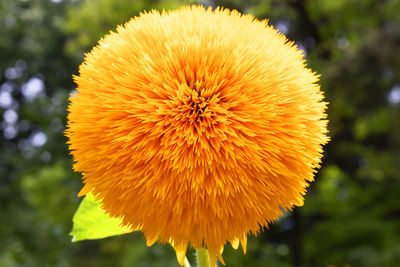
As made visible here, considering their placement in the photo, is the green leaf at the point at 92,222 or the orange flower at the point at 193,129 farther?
the green leaf at the point at 92,222

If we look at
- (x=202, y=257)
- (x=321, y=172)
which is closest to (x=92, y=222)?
(x=202, y=257)

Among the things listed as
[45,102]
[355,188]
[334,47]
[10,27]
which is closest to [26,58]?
[10,27]

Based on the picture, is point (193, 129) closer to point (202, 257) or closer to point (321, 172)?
point (202, 257)

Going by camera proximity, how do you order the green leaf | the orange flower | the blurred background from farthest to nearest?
the blurred background < the green leaf < the orange flower

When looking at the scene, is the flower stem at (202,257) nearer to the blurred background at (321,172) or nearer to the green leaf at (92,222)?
the green leaf at (92,222)

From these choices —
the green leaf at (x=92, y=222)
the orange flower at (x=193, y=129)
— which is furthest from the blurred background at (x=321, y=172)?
the orange flower at (x=193, y=129)

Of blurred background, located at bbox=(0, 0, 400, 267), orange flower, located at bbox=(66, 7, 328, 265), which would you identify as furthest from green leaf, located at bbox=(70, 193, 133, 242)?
blurred background, located at bbox=(0, 0, 400, 267)

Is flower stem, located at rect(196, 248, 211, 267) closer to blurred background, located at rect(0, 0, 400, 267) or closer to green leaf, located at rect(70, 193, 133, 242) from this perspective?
green leaf, located at rect(70, 193, 133, 242)
